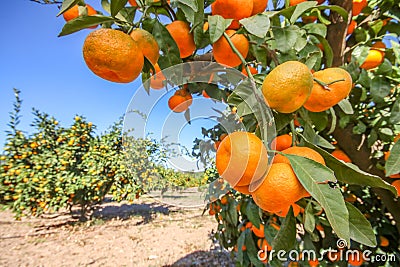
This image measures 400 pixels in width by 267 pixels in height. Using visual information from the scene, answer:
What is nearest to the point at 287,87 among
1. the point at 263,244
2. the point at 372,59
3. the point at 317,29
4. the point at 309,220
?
the point at 309,220

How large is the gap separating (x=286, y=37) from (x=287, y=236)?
1.14ft

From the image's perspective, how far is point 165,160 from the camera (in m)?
0.41

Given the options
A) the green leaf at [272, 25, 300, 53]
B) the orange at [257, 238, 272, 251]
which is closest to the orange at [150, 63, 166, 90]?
the green leaf at [272, 25, 300, 53]

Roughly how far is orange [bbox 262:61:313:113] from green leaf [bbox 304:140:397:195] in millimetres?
86

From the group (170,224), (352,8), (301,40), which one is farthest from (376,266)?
(170,224)

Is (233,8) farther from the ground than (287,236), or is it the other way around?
(233,8)

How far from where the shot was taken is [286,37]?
18.9 inches

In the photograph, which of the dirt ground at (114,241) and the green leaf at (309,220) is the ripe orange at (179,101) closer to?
the green leaf at (309,220)

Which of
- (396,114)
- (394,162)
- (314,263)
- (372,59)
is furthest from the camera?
(314,263)

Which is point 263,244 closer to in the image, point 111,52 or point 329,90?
point 329,90

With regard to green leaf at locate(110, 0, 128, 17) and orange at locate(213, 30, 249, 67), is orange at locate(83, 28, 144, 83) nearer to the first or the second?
green leaf at locate(110, 0, 128, 17)

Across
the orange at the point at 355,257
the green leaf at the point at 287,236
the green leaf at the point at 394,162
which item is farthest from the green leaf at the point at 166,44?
the orange at the point at 355,257

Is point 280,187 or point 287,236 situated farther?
point 287,236

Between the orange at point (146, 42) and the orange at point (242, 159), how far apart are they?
0.17m
